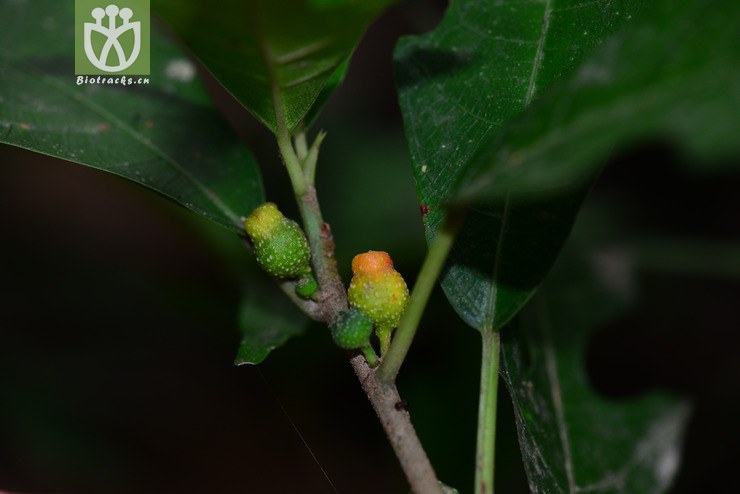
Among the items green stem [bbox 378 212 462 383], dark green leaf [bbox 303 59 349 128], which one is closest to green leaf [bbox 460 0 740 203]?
green stem [bbox 378 212 462 383]

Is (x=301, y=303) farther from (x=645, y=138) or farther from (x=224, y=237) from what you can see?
(x=224, y=237)

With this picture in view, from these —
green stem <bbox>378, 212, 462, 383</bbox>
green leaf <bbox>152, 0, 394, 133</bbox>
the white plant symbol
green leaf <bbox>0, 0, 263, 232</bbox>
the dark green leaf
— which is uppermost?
the white plant symbol

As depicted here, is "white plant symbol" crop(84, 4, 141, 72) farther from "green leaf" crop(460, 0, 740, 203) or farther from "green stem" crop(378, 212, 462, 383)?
"green leaf" crop(460, 0, 740, 203)

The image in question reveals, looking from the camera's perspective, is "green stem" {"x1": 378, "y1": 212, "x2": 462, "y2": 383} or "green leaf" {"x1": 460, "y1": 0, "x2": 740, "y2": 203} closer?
"green leaf" {"x1": 460, "y1": 0, "x2": 740, "y2": 203}

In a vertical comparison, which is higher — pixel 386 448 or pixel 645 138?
pixel 386 448

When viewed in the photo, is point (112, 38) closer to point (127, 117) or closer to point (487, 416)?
point (127, 117)

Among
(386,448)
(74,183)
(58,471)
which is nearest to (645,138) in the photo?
(386,448)
